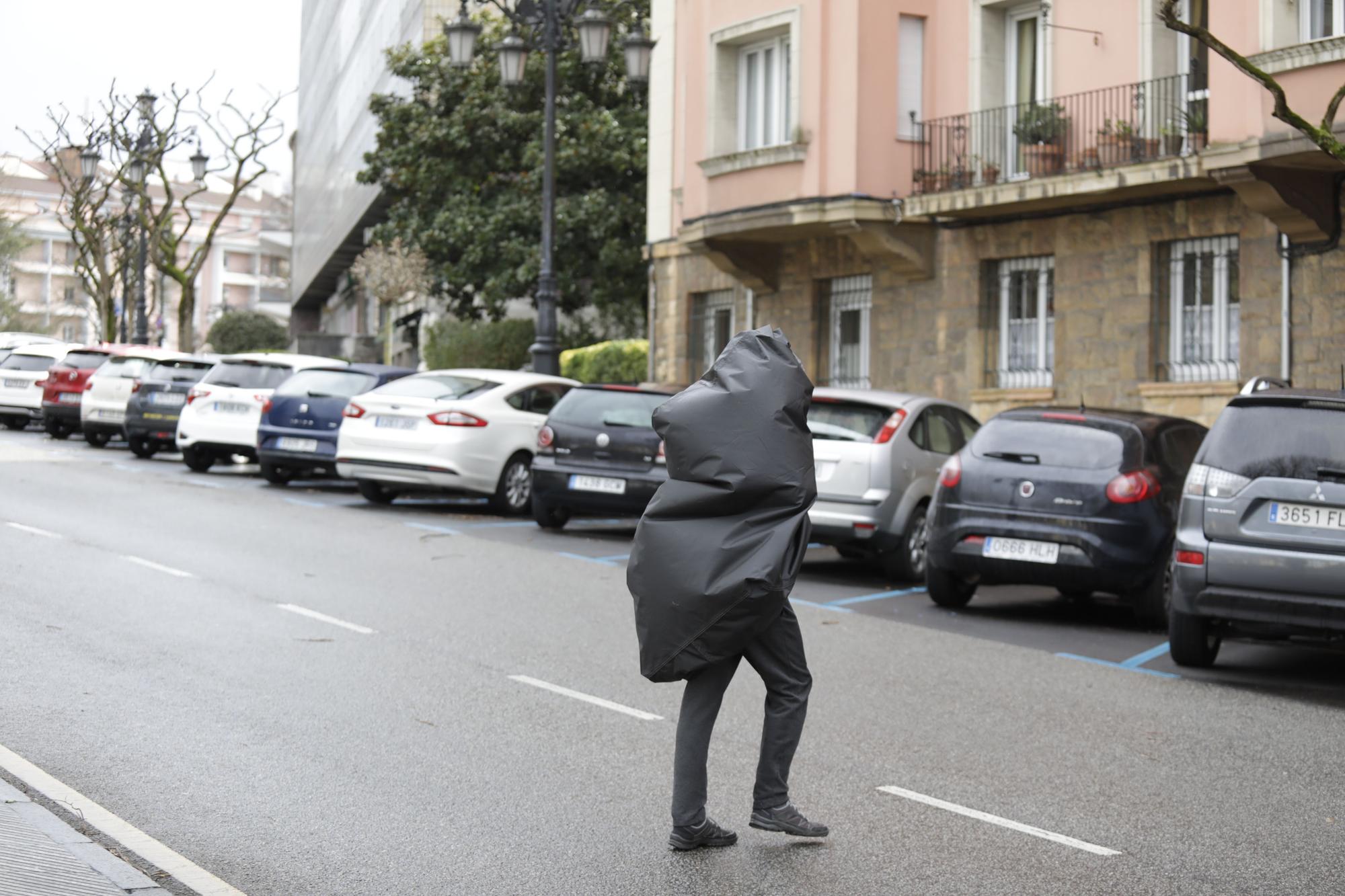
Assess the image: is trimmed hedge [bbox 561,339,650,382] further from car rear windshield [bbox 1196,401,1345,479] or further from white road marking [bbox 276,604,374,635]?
car rear windshield [bbox 1196,401,1345,479]

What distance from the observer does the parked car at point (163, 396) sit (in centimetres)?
2375

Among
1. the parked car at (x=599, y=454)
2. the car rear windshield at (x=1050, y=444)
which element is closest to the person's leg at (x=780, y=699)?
the car rear windshield at (x=1050, y=444)

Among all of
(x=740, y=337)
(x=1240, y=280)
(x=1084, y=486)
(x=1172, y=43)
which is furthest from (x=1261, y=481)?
(x=1172, y=43)

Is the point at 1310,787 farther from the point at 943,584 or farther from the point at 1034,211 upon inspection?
the point at 1034,211

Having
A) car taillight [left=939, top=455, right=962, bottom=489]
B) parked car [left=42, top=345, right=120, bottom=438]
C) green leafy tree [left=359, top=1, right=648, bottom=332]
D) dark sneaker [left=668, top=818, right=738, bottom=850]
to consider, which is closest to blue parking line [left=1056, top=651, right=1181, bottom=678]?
car taillight [left=939, top=455, right=962, bottom=489]

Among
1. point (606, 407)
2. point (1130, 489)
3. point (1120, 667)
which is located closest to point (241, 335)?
point (606, 407)

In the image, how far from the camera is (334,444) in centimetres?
1942

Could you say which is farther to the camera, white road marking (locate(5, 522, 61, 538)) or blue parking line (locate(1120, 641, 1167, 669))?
white road marking (locate(5, 522, 61, 538))

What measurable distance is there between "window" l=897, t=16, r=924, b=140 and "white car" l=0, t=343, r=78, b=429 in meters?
16.9

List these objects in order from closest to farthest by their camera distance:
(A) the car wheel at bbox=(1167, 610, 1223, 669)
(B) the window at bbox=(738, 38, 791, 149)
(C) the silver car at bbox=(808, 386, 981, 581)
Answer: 1. (A) the car wheel at bbox=(1167, 610, 1223, 669)
2. (C) the silver car at bbox=(808, 386, 981, 581)
3. (B) the window at bbox=(738, 38, 791, 149)

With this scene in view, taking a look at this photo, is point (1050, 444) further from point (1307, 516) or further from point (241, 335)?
point (241, 335)

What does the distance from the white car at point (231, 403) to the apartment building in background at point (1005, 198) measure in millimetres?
6361

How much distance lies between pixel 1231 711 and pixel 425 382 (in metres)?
11.1

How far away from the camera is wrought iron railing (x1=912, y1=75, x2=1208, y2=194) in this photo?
61.2 feet
